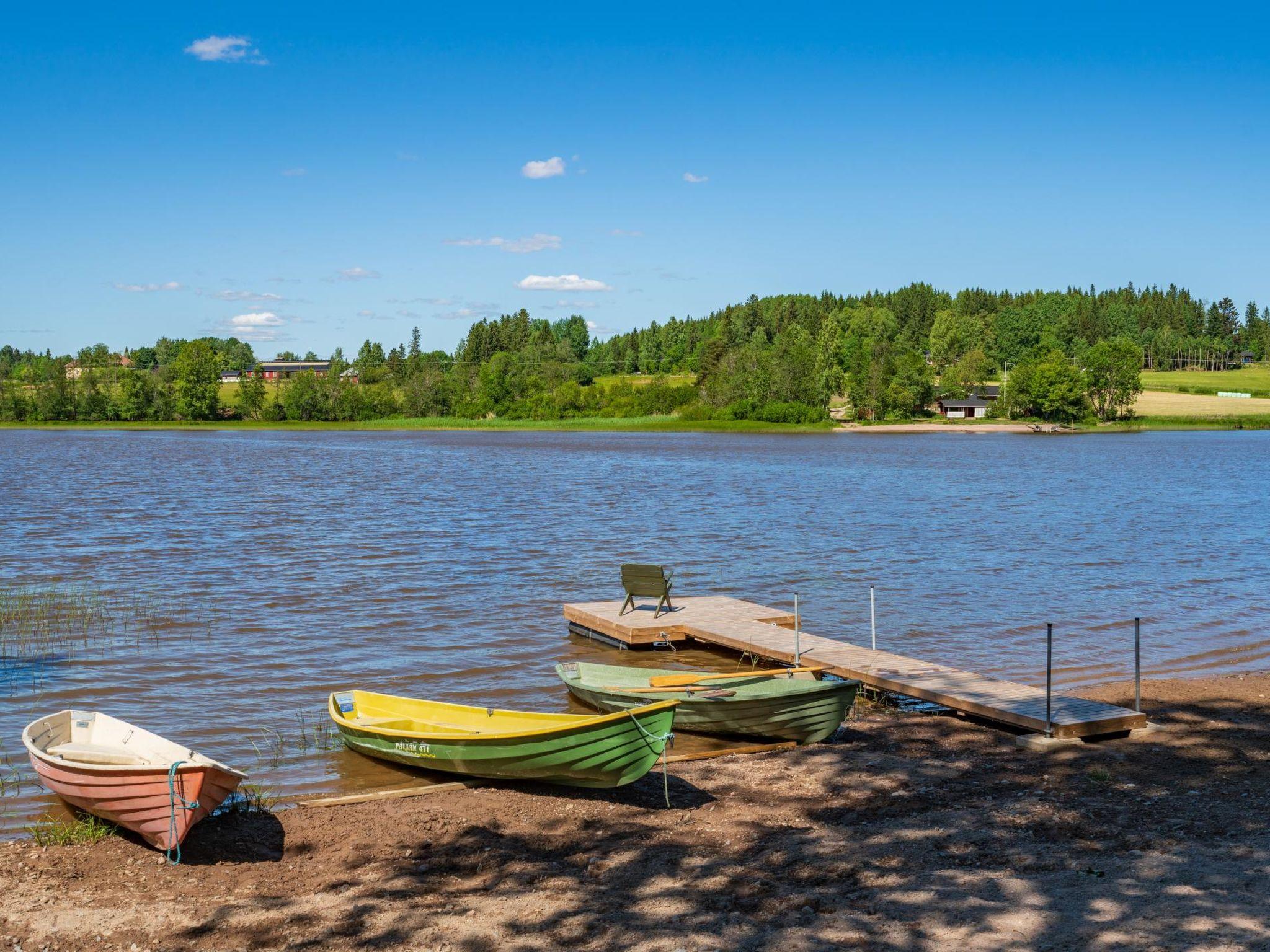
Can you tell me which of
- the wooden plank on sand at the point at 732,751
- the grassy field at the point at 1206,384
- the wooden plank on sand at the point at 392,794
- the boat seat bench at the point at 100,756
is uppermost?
the grassy field at the point at 1206,384

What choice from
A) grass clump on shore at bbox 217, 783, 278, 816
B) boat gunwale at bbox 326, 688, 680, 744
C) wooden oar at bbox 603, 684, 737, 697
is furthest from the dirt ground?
wooden oar at bbox 603, 684, 737, 697

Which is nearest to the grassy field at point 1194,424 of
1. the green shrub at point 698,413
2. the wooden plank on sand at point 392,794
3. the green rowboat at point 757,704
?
the green shrub at point 698,413

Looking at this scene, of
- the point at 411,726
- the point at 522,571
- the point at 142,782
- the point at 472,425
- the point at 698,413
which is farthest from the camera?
the point at 472,425

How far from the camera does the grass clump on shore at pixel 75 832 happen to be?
10227 mm

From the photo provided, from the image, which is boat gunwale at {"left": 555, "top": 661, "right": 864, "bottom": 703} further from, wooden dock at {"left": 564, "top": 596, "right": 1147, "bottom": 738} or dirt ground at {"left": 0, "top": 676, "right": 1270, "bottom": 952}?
wooden dock at {"left": 564, "top": 596, "right": 1147, "bottom": 738}

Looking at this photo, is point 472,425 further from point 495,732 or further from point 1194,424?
point 495,732

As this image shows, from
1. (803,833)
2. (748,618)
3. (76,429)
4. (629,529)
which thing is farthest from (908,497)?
(76,429)

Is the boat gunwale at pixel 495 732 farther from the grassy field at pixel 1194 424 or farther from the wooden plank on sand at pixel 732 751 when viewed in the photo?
the grassy field at pixel 1194 424

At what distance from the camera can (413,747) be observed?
1206 centimetres

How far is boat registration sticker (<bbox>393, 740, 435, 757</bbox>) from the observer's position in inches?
469

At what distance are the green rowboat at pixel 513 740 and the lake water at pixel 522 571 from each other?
65cm

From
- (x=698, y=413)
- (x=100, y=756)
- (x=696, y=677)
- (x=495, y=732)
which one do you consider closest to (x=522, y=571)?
(x=696, y=677)

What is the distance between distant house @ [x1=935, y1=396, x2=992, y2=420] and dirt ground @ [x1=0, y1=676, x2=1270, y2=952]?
15379cm

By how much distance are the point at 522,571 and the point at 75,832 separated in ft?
59.1
